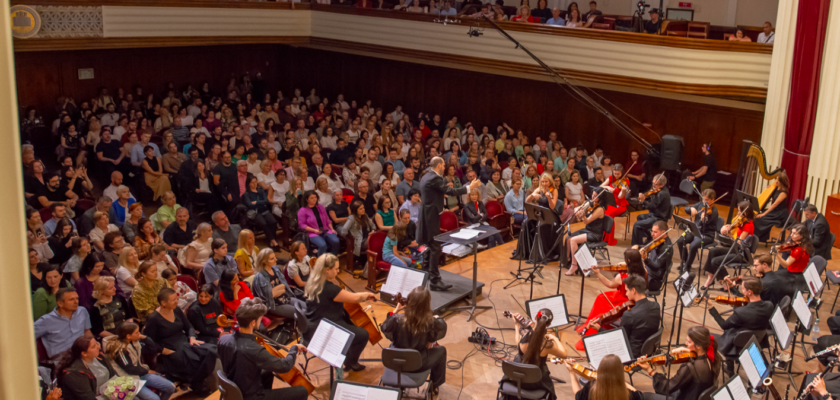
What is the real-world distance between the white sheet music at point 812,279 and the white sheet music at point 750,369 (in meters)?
1.97

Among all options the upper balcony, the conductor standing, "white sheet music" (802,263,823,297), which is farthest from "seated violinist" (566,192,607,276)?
the upper balcony

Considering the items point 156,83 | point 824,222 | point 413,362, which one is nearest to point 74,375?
point 413,362

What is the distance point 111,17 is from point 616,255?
9283mm

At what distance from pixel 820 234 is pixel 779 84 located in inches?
138

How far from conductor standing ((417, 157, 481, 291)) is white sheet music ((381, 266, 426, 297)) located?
3.72ft

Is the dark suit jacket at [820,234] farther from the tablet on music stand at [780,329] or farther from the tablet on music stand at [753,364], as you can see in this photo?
the tablet on music stand at [753,364]

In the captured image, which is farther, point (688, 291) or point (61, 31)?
point (61, 31)

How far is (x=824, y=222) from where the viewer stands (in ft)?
26.0

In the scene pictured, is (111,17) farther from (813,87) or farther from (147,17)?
(813,87)

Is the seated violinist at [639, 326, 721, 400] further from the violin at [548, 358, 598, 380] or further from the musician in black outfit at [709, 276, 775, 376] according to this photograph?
the musician in black outfit at [709, 276, 775, 376]

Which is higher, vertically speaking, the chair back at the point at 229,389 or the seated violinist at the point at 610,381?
the seated violinist at the point at 610,381

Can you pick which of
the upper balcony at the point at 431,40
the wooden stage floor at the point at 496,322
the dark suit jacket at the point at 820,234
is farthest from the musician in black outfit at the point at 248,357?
the upper balcony at the point at 431,40

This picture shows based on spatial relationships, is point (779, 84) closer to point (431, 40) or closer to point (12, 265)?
point (431, 40)

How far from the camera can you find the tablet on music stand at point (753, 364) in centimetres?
476
